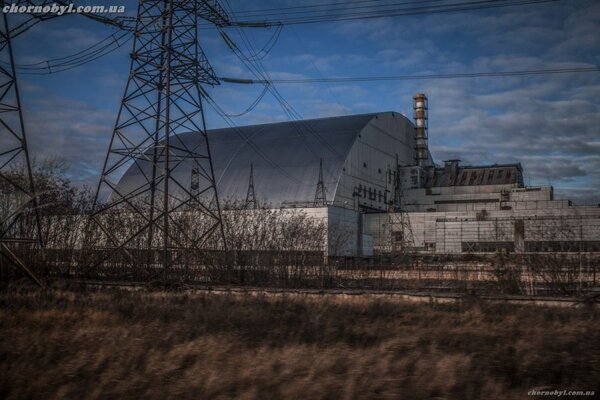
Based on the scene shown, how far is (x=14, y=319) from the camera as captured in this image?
9812mm

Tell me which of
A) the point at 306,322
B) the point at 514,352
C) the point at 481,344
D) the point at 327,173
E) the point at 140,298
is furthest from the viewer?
the point at 327,173

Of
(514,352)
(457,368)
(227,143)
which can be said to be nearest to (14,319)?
(457,368)

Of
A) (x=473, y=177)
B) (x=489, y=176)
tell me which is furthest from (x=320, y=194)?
(x=489, y=176)

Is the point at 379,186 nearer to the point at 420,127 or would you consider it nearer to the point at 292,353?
the point at 420,127

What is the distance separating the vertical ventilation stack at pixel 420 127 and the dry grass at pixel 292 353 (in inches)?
2441

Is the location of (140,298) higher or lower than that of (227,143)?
lower

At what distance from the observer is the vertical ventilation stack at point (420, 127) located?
71.5 meters

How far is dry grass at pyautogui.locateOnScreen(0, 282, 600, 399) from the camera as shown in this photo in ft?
19.0

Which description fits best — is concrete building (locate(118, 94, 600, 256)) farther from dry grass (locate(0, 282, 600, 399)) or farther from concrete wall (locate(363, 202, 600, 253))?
dry grass (locate(0, 282, 600, 399))

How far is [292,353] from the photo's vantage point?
698cm

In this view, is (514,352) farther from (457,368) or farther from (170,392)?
(170,392)

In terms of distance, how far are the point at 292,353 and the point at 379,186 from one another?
182 ft

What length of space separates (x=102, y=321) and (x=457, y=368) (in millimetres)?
6761

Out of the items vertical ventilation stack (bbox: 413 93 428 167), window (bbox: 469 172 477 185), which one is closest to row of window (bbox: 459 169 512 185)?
window (bbox: 469 172 477 185)
